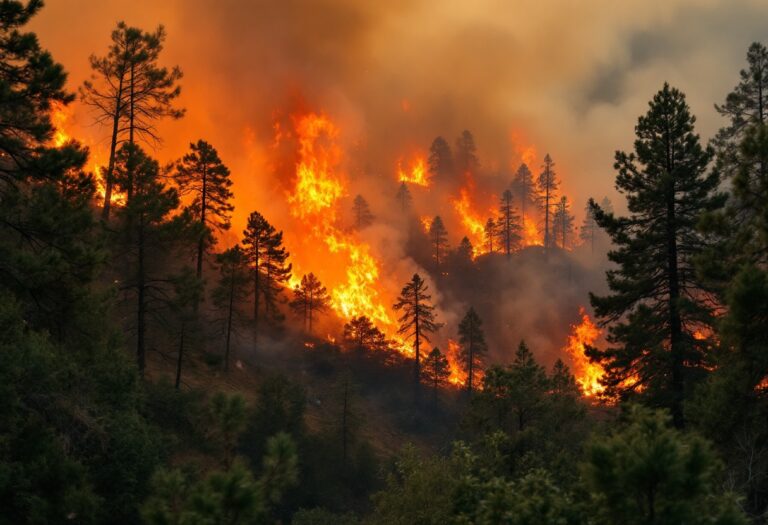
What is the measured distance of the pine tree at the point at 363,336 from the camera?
198ft

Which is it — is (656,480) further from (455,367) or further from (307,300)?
(455,367)

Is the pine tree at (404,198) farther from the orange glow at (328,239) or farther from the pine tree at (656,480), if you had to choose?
the pine tree at (656,480)

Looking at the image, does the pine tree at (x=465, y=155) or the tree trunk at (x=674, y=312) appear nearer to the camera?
the tree trunk at (x=674, y=312)

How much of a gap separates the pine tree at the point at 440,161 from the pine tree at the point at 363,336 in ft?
210

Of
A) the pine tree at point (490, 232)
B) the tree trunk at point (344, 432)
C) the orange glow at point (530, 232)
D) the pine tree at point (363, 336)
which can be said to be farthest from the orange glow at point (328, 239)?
the orange glow at point (530, 232)

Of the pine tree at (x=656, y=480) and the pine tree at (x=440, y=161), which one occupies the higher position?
the pine tree at (x=440, y=161)

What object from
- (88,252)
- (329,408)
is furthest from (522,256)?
(88,252)

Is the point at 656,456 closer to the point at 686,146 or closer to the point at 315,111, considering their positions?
the point at 686,146

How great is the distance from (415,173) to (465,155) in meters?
13.2

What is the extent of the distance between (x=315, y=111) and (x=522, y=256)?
1991 inches

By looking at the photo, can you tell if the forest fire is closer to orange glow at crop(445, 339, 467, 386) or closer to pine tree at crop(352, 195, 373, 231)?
pine tree at crop(352, 195, 373, 231)

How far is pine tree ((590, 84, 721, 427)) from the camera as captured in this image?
1767cm

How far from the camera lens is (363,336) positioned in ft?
198

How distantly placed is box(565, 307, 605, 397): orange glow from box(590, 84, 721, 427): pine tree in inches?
2281
